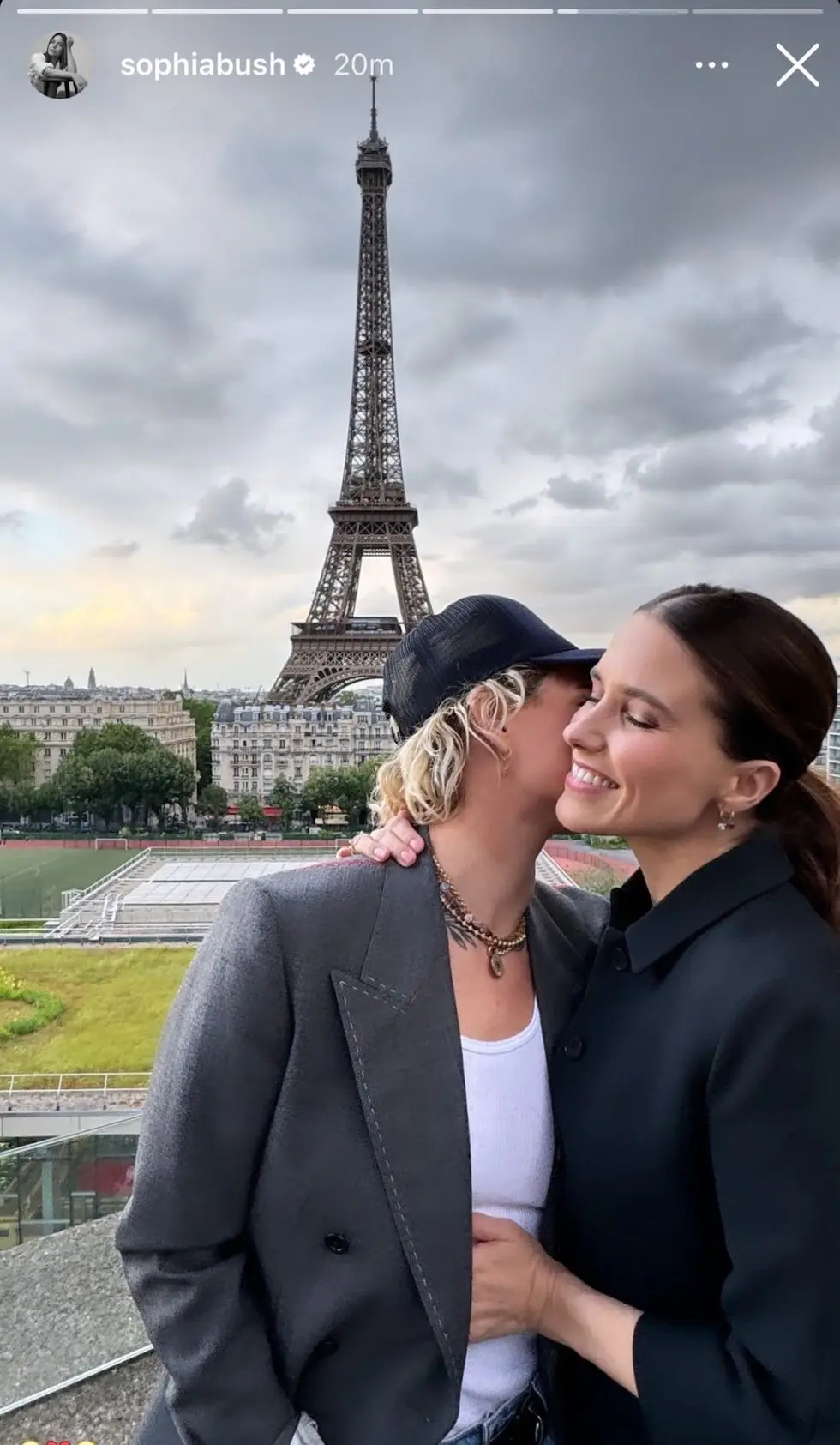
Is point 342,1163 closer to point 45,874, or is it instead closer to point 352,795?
point 45,874

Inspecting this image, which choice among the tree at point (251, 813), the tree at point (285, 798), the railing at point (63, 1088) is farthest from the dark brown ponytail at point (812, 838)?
the tree at point (251, 813)

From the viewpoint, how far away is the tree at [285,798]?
5.81 meters

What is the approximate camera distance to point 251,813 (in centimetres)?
595

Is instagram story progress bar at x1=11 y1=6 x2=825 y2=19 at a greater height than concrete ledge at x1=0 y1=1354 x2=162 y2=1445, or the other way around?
instagram story progress bar at x1=11 y1=6 x2=825 y2=19

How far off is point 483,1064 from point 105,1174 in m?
1.14

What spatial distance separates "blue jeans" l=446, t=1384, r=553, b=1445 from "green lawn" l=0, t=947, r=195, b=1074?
213 cm

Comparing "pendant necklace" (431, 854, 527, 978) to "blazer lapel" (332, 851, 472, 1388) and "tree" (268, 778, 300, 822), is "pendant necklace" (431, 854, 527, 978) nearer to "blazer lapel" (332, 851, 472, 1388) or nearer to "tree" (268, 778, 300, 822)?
"blazer lapel" (332, 851, 472, 1388)

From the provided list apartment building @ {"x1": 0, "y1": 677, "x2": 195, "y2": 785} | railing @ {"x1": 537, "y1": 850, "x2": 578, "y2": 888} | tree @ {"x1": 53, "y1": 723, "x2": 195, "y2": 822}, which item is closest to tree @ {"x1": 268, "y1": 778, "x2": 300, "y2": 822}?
tree @ {"x1": 53, "y1": 723, "x2": 195, "y2": 822}

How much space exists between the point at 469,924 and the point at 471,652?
0.62ft

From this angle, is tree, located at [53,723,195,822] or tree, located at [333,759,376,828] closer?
tree, located at [53,723,195,822]

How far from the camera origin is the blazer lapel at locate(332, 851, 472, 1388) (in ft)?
1.82

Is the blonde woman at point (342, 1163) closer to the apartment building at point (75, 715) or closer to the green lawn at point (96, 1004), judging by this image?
the green lawn at point (96, 1004)

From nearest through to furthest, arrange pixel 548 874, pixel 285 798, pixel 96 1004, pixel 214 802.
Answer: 1. pixel 548 874
2. pixel 96 1004
3. pixel 285 798
4. pixel 214 802

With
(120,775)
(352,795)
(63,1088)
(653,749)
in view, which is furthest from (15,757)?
(653,749)
